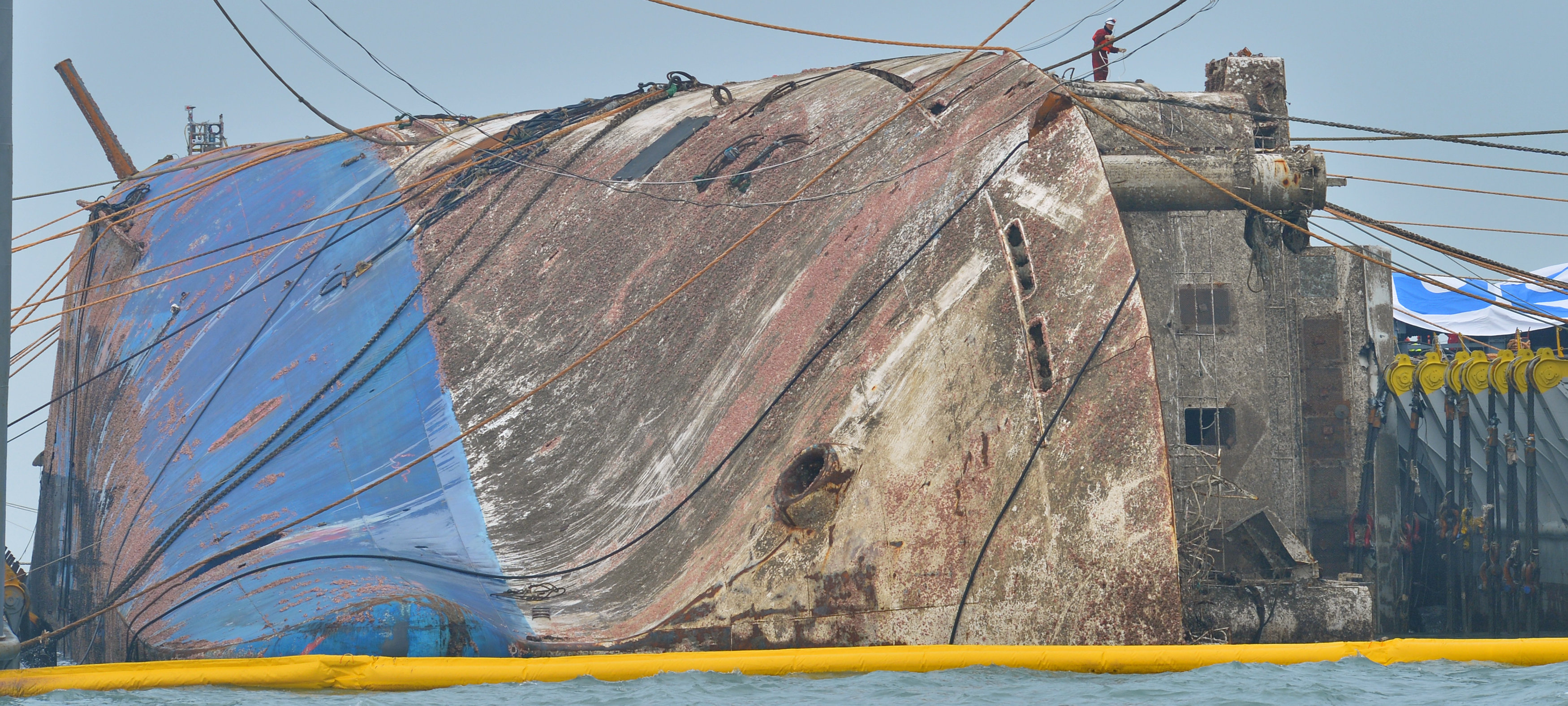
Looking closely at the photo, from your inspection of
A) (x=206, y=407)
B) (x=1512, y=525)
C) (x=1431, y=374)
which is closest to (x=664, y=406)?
(x=206, y=407)

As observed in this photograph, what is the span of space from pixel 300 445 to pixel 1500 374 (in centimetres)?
1507

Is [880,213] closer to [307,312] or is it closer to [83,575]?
[307,312]

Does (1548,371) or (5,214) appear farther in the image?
(1548,371)

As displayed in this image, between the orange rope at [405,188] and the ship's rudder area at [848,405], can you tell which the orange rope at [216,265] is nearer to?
the orange rope at [405,188]

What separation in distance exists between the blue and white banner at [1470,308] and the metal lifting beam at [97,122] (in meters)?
26.9

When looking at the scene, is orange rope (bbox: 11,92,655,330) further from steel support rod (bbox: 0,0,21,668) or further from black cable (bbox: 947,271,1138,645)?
black cable (bbox: 947,271,1138,645)

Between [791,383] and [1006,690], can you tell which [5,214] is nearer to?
[791,383]

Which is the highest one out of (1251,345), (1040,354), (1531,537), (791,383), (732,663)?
(1251,345)

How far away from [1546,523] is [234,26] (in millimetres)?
17705

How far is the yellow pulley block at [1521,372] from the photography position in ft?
57.8

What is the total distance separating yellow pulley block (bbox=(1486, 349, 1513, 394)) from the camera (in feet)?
58.9

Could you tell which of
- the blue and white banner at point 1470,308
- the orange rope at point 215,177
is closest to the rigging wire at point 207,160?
the orange rope at point 215,177

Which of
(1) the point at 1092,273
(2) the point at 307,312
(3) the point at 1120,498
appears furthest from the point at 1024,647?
(2) the point at 307,312

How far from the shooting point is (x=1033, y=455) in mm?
11484
